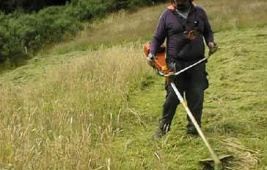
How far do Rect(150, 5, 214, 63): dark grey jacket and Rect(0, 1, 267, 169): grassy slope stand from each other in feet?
2.70

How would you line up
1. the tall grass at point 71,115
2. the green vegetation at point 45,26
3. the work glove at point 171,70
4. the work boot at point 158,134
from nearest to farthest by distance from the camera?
the tall grass at point 71,115 → the work glove at point 171,70 → the work boot at point 158,134 → the green vegetation at point 45,26

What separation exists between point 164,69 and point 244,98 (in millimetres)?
1799

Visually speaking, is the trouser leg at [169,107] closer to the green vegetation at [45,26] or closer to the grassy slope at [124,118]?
the grassy slope at [124,118]

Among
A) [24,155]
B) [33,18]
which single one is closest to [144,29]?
[33,18]

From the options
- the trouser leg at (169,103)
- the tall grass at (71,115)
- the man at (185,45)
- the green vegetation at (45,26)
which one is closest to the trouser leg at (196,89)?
the man at (185,45)

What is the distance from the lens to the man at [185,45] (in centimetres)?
419

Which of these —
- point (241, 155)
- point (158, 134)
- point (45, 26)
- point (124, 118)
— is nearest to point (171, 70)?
point (158, 134)

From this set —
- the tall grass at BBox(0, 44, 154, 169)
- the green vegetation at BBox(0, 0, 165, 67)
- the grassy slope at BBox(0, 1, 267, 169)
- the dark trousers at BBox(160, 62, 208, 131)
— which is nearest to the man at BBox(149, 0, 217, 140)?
the dark trousers at BBox(160, 62, 208, 131)

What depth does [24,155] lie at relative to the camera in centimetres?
340

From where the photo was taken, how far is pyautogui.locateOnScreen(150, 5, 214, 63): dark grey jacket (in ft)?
13.8

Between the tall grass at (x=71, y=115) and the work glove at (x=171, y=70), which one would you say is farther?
the work glove at (x=171, y=70)

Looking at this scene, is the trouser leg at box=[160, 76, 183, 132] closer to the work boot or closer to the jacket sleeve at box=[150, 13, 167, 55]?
the work boot

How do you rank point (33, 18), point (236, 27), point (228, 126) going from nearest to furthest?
point (228, 126) < point (236, 27) < point (33, 18)

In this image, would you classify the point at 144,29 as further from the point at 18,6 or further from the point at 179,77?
the point at 18,6
